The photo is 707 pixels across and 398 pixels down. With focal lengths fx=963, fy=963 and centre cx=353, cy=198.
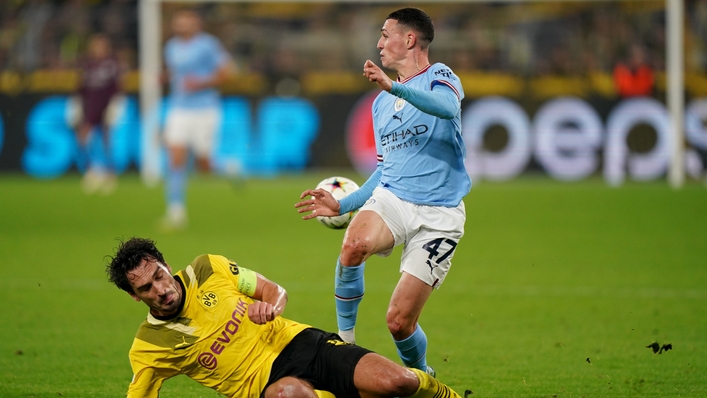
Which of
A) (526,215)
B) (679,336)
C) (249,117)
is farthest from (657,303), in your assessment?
(249,117)

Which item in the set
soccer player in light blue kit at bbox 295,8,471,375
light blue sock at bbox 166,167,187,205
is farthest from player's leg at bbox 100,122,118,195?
soccer player in light blue kit at bbox 295,8,471,375

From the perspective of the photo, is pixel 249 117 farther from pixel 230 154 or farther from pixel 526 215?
pixel 526 215

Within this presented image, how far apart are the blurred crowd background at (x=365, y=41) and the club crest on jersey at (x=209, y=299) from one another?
1428 centimetres

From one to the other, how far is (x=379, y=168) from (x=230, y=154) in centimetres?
1347

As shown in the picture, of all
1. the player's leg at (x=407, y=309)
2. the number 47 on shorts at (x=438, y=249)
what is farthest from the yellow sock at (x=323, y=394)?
the number 47 on shorts at (x=438, y=249)

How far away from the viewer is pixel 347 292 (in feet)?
19.7

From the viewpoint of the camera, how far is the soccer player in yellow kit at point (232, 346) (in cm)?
475

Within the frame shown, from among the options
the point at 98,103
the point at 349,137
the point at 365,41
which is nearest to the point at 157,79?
the point at 98,103

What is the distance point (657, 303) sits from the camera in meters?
8.62

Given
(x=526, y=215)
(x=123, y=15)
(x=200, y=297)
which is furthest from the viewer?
(x=123, y=15)

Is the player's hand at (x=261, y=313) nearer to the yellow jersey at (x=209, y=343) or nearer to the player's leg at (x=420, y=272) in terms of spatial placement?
the yellow jersey at (x=209, y=343)

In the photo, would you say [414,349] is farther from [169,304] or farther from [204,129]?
[204,129]

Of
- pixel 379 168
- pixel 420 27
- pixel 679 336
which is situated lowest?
pixel 679 336

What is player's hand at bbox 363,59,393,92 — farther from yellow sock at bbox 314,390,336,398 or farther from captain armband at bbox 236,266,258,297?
yellow sock at bbox 314,390,336,398
